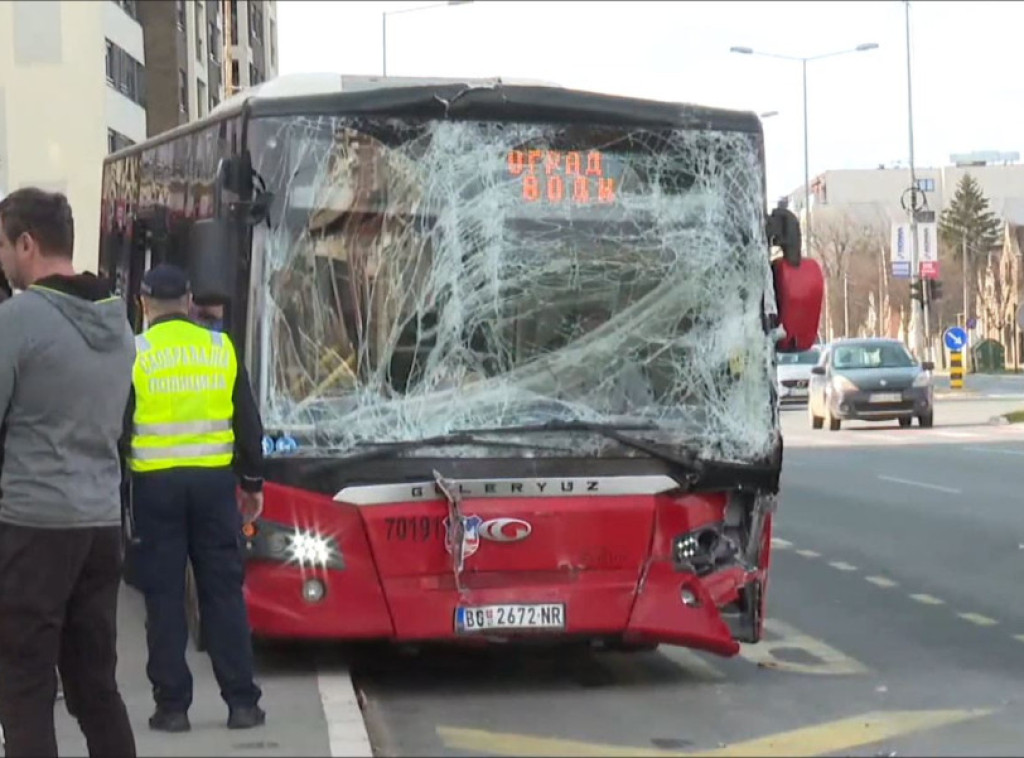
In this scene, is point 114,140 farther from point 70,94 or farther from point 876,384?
point 876,384

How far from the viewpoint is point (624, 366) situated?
9586mm

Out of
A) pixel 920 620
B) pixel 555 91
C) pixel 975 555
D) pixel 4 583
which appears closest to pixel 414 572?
pixel 555 91

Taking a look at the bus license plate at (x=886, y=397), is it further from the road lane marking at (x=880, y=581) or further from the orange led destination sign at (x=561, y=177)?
the orange led destination sign at (x=561, y=177)

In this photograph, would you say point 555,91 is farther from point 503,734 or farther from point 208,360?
point 503,734

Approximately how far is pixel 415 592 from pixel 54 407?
3.30 metres

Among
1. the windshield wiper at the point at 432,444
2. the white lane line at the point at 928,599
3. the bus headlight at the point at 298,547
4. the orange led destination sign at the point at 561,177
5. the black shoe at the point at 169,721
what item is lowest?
the white lane line at the point at 928,599

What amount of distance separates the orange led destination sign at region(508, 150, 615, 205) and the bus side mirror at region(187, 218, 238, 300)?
149cm

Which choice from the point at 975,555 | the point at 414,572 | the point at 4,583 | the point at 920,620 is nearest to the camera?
the point at 4,583

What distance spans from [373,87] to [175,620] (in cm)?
302

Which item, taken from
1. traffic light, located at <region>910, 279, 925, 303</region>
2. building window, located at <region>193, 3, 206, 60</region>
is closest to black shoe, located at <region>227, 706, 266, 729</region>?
traffic light, located at <region>910, 279, 925, 303</region>

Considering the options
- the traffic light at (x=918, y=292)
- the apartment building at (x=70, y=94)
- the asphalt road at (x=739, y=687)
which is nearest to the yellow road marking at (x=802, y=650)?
the asphalt road at (x=739, y=687)

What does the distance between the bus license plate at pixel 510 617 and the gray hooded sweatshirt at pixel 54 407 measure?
3138 millimetres

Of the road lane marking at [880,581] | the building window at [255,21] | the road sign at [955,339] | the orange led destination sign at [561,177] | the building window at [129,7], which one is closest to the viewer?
the orange led destination sign at [561,177]

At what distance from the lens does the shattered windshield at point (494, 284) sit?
9.34m
